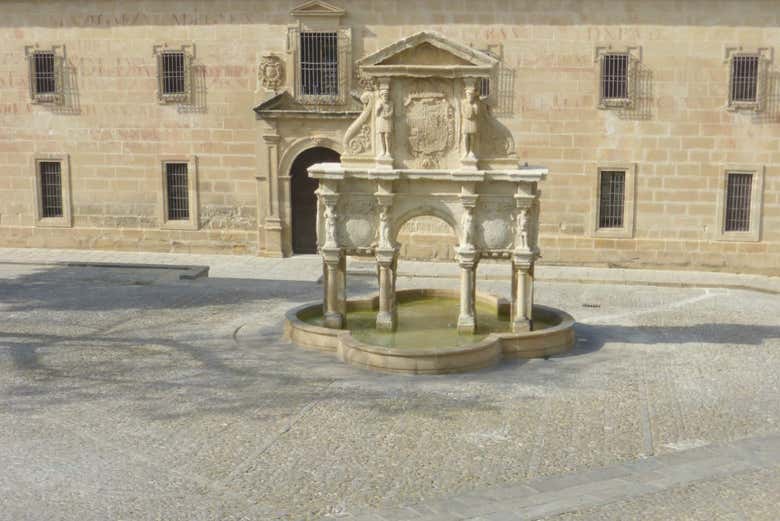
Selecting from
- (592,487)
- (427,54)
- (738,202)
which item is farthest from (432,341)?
(738,202)

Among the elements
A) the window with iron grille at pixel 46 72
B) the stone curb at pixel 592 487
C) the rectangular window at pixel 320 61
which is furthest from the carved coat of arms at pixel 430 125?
the window with iron grille at pixel 46 72

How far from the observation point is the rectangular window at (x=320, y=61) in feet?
82.5

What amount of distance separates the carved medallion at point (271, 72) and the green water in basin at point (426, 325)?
27.3 feet

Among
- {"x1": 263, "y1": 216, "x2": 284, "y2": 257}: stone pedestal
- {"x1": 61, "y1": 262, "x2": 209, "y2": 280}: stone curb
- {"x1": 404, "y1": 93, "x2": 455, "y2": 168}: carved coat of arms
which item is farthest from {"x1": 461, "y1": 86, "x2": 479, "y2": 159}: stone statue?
{"x1": 263, "y1": 216, "x2": 284, "y2": 257}: stone pedestal

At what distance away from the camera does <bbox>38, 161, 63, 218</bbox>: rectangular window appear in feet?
88.3

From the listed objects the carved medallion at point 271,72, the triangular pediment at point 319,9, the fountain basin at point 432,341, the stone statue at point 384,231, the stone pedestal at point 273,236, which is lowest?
the fountain basin at point 432,341

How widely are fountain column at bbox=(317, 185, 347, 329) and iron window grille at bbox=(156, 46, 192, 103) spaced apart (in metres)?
10.3

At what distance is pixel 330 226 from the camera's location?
1692 centimetres

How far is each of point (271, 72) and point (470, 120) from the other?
10101 millimetres

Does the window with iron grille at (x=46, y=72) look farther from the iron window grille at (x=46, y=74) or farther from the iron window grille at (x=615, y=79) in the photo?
the iron window grille at (x=615, y=79)

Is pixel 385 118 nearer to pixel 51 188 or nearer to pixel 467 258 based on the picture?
pixel 467 258

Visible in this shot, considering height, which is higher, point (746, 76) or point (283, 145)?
point (746, 76)

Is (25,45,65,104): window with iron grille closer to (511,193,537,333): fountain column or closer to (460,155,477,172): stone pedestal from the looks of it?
(460,155,477,172): stone pedestal

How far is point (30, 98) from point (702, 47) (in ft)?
56.5
